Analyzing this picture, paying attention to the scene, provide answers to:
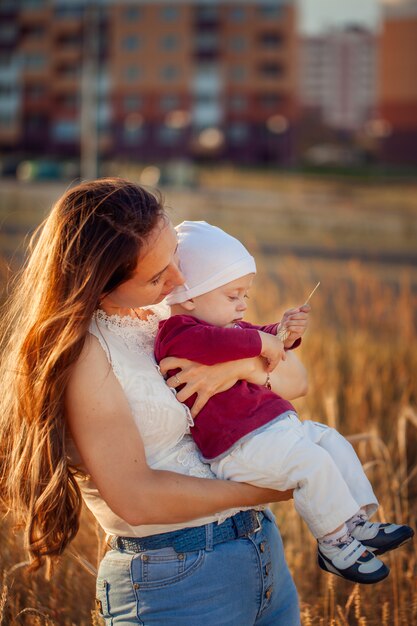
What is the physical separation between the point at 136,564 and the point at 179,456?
218 millimetres

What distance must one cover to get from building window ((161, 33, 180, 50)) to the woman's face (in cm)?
6006

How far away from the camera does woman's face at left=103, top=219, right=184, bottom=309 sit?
63.6 inches

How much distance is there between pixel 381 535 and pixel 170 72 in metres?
59.7

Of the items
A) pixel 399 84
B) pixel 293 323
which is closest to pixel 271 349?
pixel 293 323

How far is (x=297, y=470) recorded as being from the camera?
171 cm

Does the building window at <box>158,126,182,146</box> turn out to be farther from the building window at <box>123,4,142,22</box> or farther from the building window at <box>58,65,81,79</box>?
the building window at <box>123,4,142,22</box>

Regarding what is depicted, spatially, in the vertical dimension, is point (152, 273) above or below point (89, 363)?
above

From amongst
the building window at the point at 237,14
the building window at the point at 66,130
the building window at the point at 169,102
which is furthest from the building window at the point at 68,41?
the building window at the point at 237,14

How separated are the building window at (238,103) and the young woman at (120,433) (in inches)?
2293

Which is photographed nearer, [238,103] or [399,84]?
[238,103]

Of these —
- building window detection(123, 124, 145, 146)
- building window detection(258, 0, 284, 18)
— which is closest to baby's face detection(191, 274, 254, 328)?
building window detection(123, 124, 145, 146)

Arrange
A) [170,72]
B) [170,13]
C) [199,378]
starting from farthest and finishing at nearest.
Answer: [170,13], [170,72], [199,378]

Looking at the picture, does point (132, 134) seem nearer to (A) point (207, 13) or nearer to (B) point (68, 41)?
(B) point (68, 41)

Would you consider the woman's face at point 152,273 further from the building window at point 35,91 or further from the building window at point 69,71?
the building window at point 35,91
